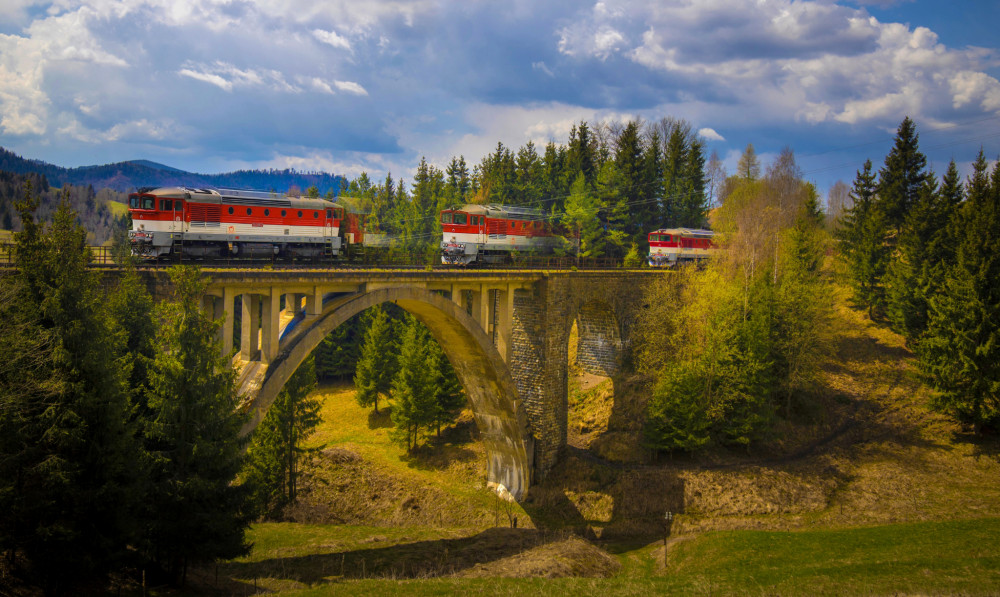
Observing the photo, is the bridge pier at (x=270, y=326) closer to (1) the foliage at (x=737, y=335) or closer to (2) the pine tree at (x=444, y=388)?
(1) the foliage at (x=737, y=335)

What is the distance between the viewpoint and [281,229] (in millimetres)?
24906

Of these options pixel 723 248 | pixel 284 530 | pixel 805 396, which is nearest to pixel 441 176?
pixel 723 248

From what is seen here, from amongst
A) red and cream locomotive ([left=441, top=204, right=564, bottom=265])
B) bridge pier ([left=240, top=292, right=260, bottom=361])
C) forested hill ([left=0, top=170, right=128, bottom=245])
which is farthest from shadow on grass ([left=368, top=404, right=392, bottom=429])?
forested hill ([left=0, top=170, right=128, bottom=245])

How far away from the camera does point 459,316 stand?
23062 millimetres

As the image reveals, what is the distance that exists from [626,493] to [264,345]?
664 inches

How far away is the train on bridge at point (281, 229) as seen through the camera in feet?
66.6

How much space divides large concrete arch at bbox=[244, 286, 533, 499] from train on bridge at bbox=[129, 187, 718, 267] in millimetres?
6218

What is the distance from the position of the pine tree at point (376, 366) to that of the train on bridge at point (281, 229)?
1003 cm

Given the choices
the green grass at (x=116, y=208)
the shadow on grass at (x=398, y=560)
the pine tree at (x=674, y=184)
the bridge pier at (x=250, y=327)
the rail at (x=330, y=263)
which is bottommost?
the shadow on grass at (x=398, y=560)

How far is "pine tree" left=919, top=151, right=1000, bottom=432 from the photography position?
26.2 metres

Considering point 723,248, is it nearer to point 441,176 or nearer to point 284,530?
point 284,530

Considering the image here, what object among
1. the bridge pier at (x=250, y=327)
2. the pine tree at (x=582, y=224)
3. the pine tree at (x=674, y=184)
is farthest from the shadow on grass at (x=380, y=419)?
the pine tree at (x=674, y=184)

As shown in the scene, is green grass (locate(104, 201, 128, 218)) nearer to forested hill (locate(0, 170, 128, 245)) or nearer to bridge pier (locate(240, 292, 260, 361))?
forested hill (locate(0, 170, 128, 245))

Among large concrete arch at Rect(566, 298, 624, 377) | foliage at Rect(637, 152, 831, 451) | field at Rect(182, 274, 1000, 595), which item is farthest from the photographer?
large concrete arch at Rect(566, 298, 624, 377)
